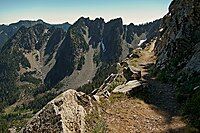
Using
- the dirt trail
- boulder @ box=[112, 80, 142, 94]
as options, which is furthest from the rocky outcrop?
boulder @ box=[112, 80, 142, 94]

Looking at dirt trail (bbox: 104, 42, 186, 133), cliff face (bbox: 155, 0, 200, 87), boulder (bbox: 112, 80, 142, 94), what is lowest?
dirt trail (bbox: 104, 42, 186, 133)

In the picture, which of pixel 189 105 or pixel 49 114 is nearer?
pixel 49 114

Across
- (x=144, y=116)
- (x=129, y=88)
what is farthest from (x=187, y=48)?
(x=144, y=116)

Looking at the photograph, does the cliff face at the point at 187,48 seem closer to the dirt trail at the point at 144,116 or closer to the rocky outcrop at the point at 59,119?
the dirt trail at the point at 144,116

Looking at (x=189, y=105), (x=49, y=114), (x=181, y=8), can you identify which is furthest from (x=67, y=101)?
(x=181, y=8)

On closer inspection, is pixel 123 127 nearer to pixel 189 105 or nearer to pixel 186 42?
pixel 189 105

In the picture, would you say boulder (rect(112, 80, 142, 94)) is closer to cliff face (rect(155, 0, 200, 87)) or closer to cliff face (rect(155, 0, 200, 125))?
cliff face (rect(155, 0, 200, 125))

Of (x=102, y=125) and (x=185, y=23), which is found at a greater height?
(x=185, y=23)
